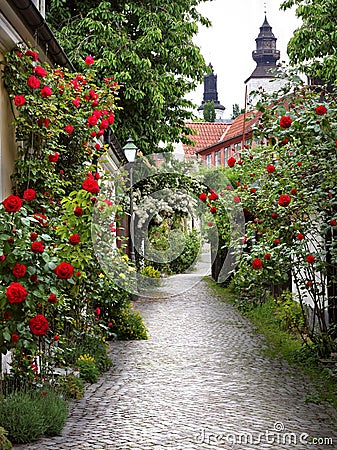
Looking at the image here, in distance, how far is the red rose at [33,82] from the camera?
7.21 meters

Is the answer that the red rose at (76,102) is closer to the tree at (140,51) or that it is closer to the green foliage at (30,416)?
the green foliage at (30,416)

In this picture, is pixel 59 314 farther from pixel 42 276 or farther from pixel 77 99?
pixel 77 99

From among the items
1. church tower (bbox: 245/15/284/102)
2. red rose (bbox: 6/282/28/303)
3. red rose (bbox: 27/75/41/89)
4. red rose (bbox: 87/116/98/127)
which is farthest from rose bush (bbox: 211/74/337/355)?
church tower (bbox: 245/15/284/102)

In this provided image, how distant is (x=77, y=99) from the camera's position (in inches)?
341

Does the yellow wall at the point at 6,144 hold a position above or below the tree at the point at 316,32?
below

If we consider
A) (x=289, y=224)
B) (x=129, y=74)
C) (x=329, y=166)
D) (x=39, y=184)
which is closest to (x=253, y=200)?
(x=289, y=224)

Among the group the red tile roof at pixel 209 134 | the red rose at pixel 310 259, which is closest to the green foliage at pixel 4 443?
the red rose at pixel 310 259

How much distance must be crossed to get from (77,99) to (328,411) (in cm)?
460

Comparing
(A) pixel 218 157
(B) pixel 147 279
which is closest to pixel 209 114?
(A) pixel 218 157

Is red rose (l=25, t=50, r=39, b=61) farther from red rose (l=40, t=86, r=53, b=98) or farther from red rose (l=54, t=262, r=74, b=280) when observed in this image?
red rose (l=54, t=262, r=74, b=280)

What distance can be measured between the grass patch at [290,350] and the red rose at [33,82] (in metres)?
4.18

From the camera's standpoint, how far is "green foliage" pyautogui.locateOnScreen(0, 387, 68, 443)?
5.58 meters

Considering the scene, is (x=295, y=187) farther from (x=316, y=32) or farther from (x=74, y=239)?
(x=316, y=32)

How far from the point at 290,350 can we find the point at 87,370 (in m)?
3.40
